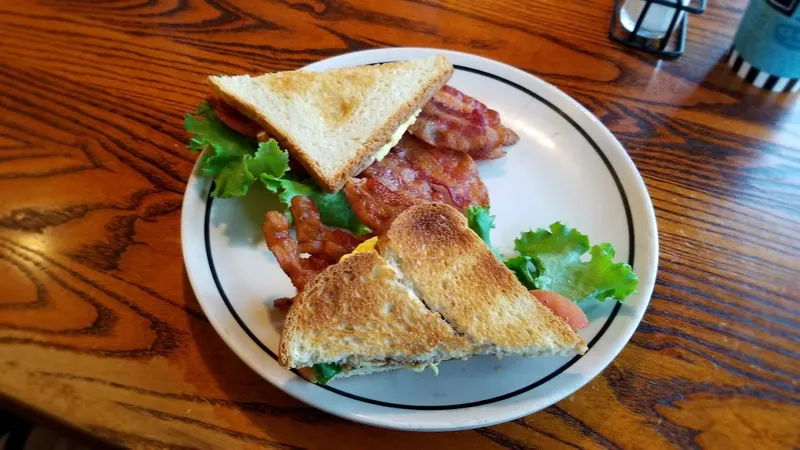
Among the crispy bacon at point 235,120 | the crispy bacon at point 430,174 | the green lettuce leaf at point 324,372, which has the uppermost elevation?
the crispy bacon at point 235,120

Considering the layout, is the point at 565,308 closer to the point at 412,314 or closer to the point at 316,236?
the point at 412,314

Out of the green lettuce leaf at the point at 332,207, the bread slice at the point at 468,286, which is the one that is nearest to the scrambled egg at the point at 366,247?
the bread slice at the point at 468,286

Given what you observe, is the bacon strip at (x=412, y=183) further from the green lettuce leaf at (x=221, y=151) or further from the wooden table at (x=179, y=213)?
the wooden table at (x=179, y=213)

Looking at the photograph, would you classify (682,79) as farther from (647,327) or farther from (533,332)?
(533,332)

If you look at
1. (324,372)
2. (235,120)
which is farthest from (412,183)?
(324,372)

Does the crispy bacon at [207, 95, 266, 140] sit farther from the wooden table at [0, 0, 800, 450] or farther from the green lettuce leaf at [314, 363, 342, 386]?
the green lettuce leaf at [314, 363, 342, 386]

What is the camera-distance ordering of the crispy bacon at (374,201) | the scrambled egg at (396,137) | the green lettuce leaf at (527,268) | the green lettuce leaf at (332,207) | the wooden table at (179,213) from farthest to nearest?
1. the scrambled egg at (396,137)
2. the green lettuce leaf at (332,207)
3. the crispy bacon at (374,201)
4. the green lettuce leaf at (527,268)
5. the wooden table at (179,213)

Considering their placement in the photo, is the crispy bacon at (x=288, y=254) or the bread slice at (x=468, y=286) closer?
the bread slice at (x=468, y=286)

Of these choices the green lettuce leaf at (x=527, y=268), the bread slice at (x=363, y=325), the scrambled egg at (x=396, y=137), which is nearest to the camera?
the bread slice at (x=363, y=325)
